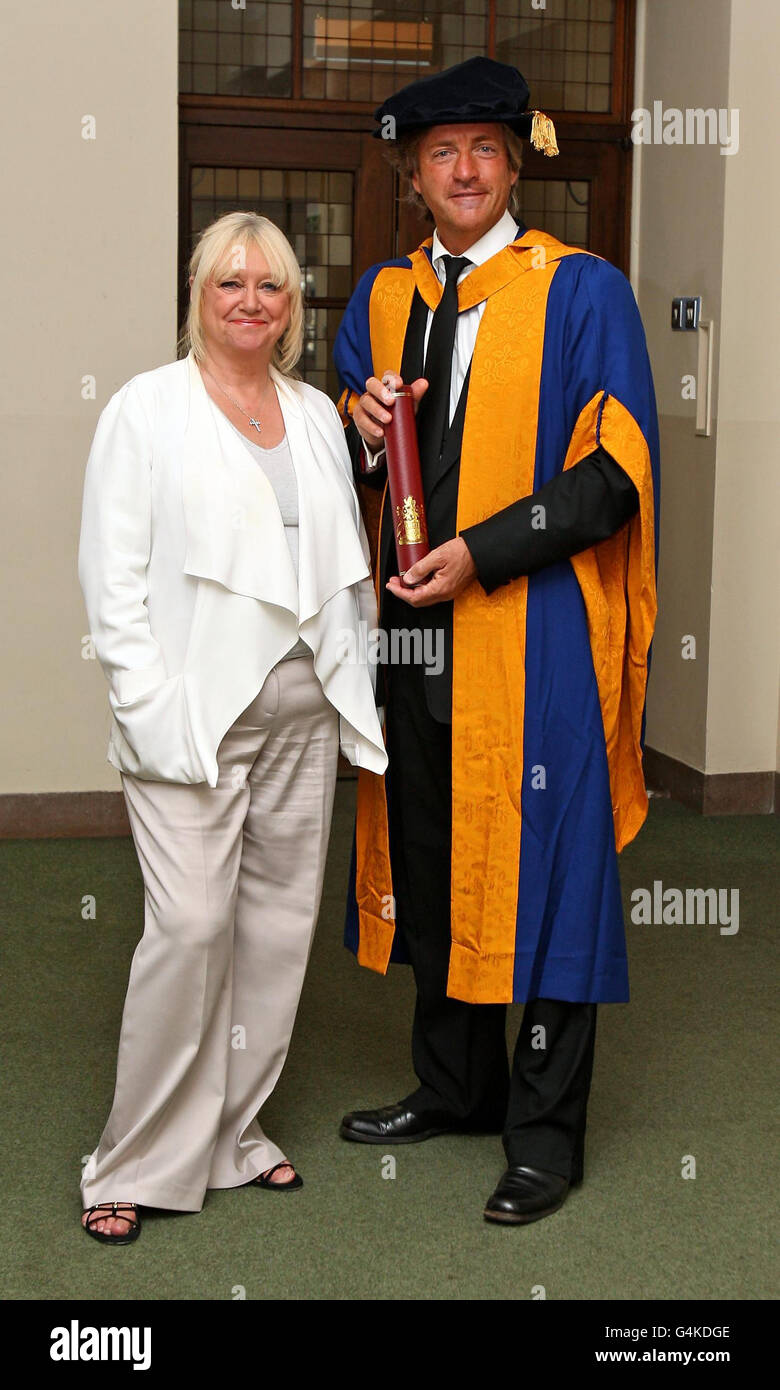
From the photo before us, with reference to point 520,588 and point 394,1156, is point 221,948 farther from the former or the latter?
point 520,588

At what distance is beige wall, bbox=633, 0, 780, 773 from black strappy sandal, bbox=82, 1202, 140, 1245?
336cm

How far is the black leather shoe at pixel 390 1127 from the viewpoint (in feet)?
9.57

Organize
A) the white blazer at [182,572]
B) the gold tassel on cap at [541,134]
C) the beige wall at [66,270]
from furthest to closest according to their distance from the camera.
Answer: the beige wall at [66,270], the gold tassel on cap at [541,134], the white blazer at [182,572]

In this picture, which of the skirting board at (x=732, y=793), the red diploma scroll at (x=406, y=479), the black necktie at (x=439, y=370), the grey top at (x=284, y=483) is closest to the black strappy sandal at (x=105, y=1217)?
the grey top at (x=284, y=483)

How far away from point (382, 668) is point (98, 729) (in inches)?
98.4

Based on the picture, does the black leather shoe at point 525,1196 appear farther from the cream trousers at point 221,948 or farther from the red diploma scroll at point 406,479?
the red diploma scroll at point 406,479

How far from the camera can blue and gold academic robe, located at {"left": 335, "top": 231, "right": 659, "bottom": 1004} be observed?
2566mm

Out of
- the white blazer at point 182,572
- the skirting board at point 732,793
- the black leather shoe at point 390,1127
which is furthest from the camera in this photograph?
the skirting board at point 732,793

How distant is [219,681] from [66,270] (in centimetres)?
287

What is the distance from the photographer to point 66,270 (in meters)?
4.88

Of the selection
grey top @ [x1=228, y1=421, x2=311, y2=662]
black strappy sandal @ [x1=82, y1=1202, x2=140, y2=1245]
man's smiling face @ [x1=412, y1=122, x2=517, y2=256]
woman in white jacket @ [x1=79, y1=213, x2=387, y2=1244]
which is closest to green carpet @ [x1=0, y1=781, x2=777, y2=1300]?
black strappy sandal @ [x1=82, y1=1202, x2=140, y2=1245]

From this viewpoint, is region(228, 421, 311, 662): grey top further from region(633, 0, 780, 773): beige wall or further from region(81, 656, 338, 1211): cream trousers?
region(633, 0, 780, 773): beige wall

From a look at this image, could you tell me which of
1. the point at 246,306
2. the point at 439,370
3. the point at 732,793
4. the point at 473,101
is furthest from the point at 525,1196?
the point at 732,793

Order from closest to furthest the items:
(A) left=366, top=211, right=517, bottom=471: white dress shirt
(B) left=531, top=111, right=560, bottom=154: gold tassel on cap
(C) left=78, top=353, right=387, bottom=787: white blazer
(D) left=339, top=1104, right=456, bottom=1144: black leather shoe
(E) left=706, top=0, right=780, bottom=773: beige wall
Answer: (C) left=78, top=353, right=387, bottom=787: white blazer < (B) left=531, top=111, right=560, bottom=154: gold tassel on cap < (A) left=366, top=211, right=517, bottom=471: white dress shirt < (D) left=339, top=1104, right=456, bottom=1144: black leather shoe < (E) left=706, top=0, right=780, bottom=773: beige wall
